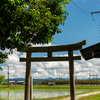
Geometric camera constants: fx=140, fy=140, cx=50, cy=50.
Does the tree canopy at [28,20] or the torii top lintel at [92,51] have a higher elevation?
the tree canopy at [28,20]

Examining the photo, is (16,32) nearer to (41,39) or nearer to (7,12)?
(7,12)

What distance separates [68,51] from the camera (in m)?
9.95

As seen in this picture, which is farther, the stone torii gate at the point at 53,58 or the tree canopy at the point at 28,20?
the stone torii gate at the point at 53,58

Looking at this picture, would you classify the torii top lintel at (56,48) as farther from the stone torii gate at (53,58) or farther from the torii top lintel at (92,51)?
the torii top lintel at (92,51)

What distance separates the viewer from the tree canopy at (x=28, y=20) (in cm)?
597

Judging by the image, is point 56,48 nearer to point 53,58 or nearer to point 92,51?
point 53,58

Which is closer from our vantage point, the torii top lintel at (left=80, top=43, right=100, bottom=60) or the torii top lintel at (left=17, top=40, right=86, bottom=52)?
the torii top lintel at (left=80, top=43, right=100, bottom=60)

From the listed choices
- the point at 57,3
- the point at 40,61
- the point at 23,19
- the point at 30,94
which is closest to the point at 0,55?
the point at 40,61

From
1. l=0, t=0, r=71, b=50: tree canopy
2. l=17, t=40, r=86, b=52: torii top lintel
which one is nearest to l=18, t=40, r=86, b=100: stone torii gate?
l=17, t=40, r=86, b=52: torii top lintel

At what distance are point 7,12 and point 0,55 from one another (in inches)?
186

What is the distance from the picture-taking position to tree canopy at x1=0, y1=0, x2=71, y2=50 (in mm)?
5969

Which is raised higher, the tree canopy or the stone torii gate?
the tree canopy

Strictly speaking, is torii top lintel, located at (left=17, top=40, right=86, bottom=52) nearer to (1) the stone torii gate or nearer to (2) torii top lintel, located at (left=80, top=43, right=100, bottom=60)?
(1) the stone torii gate

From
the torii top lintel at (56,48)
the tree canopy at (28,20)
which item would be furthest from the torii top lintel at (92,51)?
the torii top lintel at (56,48)
